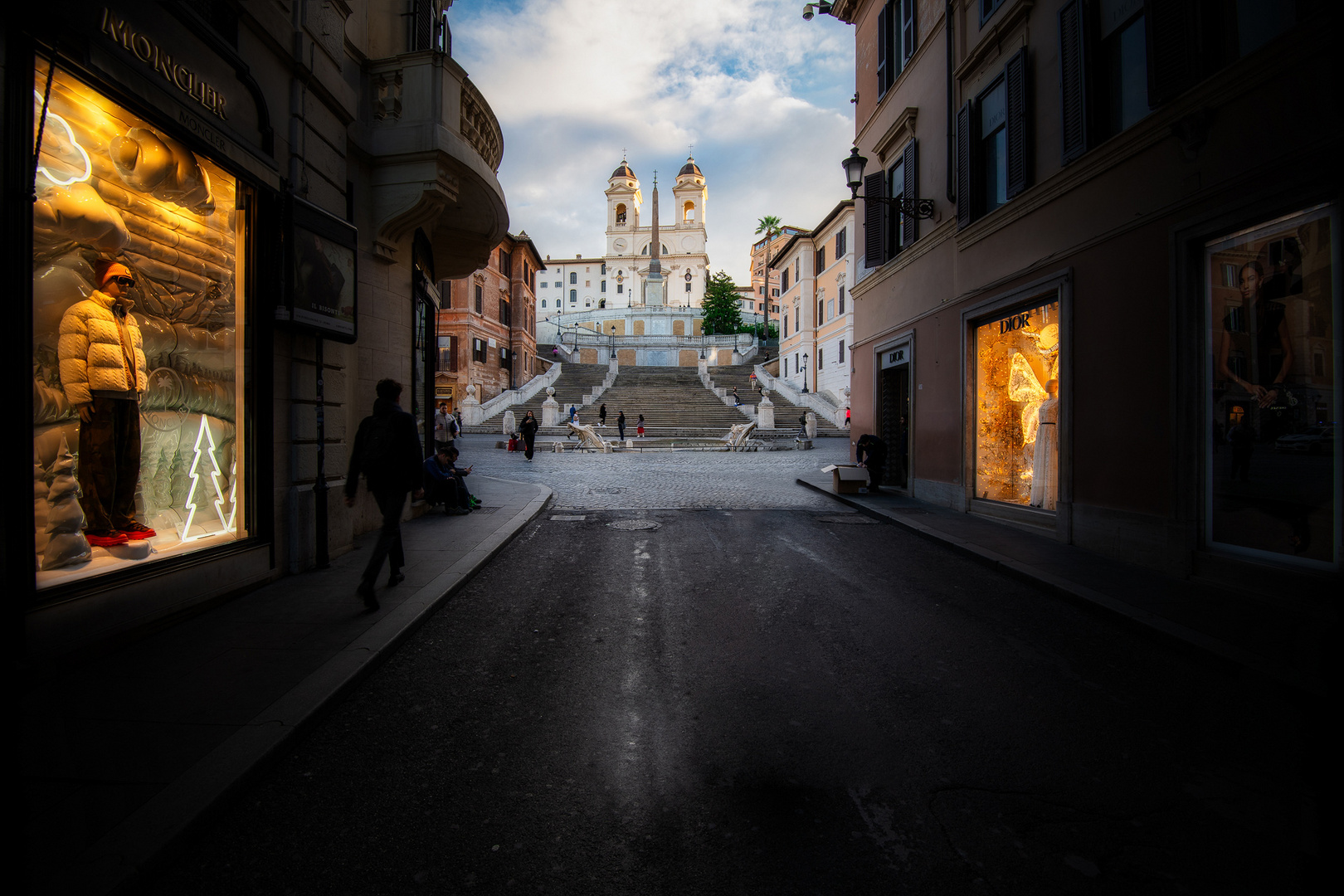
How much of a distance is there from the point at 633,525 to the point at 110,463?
21.1 feet

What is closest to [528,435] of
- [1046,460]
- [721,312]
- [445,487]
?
[445,487]

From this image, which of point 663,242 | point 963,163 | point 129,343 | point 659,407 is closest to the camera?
point 129,343

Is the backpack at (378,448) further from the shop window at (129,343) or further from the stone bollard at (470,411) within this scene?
the stone bollard at (470,411)

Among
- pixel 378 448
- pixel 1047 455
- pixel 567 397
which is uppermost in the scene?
pixel 567 397

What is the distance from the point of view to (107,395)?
15.4ft

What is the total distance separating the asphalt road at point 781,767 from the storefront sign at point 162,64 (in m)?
4.39

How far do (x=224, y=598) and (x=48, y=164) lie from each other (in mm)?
3264

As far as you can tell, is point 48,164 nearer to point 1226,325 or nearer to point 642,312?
point 1226,325

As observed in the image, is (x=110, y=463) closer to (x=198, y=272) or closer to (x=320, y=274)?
(x=198, y=272)

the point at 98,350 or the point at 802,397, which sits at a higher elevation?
the point at 802,397

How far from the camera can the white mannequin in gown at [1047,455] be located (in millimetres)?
9023

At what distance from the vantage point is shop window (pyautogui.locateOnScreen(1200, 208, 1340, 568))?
5.29 m

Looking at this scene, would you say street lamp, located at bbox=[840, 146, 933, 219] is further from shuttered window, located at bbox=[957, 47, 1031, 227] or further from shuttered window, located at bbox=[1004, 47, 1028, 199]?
shuttered window, located at bbox=[1004, 47, 1028, 199]

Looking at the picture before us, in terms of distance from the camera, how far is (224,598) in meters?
5.33
